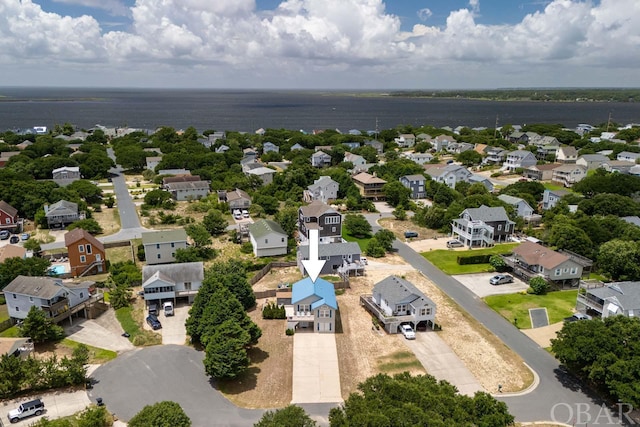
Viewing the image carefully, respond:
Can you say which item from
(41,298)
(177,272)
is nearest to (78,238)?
(41,298)

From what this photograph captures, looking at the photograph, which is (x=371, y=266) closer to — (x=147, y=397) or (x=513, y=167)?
(x=147, y=397)

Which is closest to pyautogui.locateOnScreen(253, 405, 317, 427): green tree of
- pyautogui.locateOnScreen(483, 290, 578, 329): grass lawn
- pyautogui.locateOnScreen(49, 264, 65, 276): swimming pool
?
pyautogui.locateOnScreen(483, 290, 578, 329): grass lawn

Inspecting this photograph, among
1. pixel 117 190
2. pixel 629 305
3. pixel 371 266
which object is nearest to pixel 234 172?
pixel 117 190

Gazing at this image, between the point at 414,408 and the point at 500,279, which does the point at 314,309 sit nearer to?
the point at 414,408

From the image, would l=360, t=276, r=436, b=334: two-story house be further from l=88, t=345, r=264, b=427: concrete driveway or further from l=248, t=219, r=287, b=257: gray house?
l=248, t=219, r=287, b=257: gray house

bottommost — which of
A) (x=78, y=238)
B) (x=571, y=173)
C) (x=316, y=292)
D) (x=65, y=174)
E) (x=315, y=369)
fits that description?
(x=315, y=369)

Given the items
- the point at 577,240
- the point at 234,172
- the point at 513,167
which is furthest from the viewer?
the point at 513,167

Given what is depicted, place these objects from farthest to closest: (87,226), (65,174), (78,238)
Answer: (65,174)
(87,226)
(78,238)
